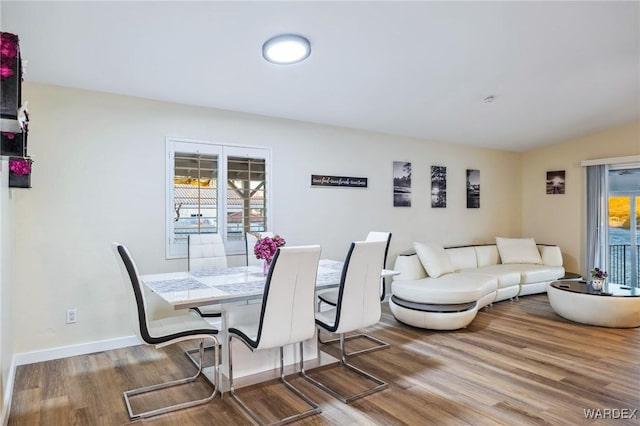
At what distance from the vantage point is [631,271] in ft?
20.0

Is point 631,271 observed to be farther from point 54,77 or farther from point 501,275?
point 54,77

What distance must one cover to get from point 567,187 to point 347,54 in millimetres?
5326

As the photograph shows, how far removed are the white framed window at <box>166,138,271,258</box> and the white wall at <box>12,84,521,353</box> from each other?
0.31 feet

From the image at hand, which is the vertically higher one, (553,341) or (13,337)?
(13,337)

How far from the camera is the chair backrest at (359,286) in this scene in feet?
9.11

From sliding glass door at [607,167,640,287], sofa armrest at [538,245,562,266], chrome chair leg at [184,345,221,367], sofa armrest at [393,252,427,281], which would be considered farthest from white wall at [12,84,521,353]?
sliding glass door at [607,167,640,287]

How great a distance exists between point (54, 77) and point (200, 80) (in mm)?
1164

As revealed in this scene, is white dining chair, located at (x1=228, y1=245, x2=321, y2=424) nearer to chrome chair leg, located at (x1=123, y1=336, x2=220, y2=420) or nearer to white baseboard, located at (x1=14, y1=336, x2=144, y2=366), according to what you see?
chrome chair leg, located at (x1=123, y1=336, x2=220, y2=420)

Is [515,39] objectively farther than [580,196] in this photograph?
No

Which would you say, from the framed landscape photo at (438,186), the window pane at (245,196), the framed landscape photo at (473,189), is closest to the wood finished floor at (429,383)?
the window pane at (245,196)

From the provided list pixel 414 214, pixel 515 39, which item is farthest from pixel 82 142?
pixel 414 214

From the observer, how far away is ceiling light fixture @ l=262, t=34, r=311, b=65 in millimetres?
2961

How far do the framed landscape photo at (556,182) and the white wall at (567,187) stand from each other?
73mm

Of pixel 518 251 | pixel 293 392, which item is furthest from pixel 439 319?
pixel 518 251
